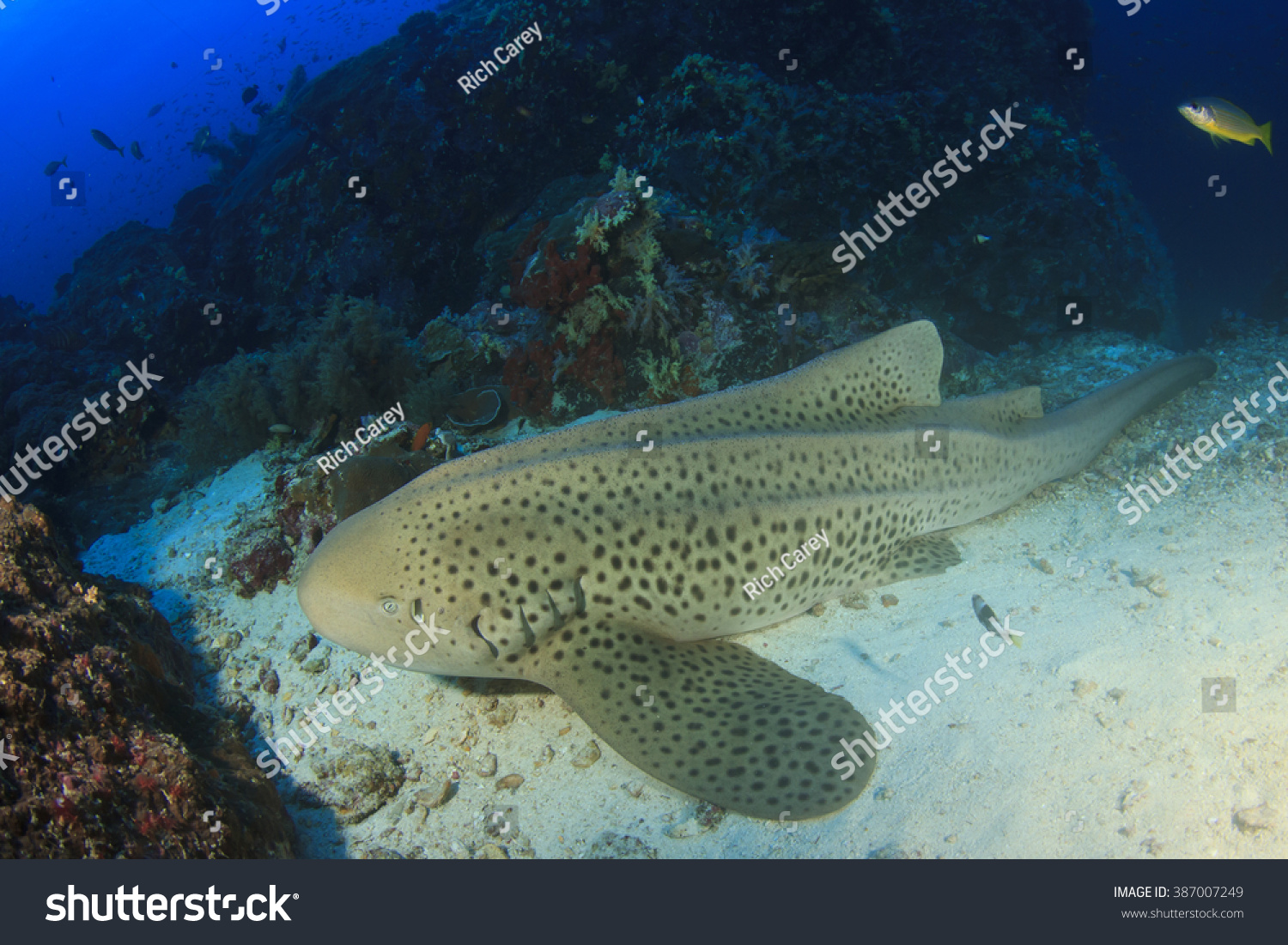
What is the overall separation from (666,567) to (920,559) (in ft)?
7.16

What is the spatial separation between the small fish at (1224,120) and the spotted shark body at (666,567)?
7.15m

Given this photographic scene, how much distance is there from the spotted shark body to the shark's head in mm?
11

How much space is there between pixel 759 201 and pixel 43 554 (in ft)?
28.0

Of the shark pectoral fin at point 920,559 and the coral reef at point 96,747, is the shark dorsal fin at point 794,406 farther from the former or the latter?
the coral reef at point 96,747

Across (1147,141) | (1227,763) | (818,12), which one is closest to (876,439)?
(1227,763)

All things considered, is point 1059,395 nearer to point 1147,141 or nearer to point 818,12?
point 818,12

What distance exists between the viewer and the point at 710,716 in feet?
10.7

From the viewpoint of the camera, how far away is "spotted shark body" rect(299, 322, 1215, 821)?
3.16 m

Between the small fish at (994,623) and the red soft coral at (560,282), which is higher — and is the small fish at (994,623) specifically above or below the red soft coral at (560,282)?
below

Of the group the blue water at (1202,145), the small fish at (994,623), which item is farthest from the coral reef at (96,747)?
the blue water at (1202,145)

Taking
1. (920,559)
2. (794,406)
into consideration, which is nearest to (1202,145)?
(920,559)

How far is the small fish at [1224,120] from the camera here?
7340 millimetres

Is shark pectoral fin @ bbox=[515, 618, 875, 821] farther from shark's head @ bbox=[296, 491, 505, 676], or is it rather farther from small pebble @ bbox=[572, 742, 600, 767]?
shark's head @ bbox=[296, 491, 505, 676]

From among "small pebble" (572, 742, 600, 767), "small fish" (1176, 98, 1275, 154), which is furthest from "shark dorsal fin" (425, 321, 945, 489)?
"small fish" (1176, 98, 1275, 154)
